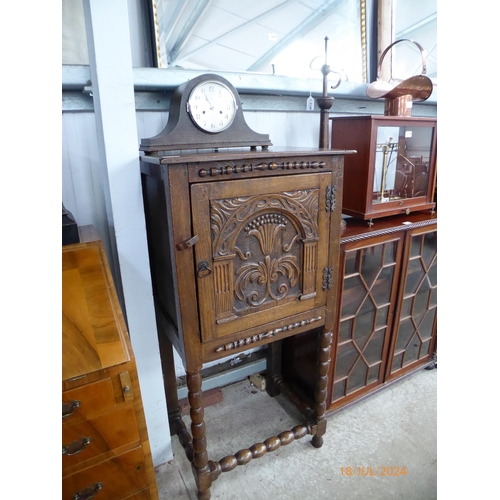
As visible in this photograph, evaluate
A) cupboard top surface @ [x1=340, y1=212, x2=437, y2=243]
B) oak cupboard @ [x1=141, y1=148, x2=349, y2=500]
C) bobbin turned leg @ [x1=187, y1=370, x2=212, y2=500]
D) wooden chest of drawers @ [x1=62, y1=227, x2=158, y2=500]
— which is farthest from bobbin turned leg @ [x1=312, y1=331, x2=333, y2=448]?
wooden chest of drawers @ [x1=62, y1=227, x2=158, y2=500]

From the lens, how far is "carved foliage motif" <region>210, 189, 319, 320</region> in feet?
3.66

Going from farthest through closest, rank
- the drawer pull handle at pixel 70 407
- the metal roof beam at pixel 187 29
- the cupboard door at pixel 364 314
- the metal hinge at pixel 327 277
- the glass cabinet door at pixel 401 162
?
the glass cabinet door at pixel 401 162 → the cupboard door at pixel 364 314 → the metal roof beam at pixel 187 29 → the metal hinge at pixel 327 277 → the drawer pull handle at pixel 70 407

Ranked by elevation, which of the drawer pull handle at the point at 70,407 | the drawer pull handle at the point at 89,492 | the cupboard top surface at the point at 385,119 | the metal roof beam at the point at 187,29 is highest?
the metal roof beam at the point at 187,29

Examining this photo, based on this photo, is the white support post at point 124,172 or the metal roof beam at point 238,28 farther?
the metal roof beam at point 238,28

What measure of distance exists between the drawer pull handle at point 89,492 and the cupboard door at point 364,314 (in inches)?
44.7

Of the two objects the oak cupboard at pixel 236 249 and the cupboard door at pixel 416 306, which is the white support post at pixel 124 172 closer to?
the oak cupboard at pixel 236 249

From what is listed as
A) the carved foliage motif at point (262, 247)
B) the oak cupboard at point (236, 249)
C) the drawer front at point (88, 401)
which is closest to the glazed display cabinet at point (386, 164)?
the oak cupboard at point (236, 249)

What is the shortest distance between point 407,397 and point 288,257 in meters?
1.36

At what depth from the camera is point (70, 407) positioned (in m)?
0.85

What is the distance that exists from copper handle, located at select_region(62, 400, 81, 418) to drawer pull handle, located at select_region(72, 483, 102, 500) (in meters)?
0.28

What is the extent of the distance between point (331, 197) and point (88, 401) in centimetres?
101

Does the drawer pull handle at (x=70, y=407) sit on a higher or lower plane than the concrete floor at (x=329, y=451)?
higher

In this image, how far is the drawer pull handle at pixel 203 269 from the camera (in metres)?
1.11
